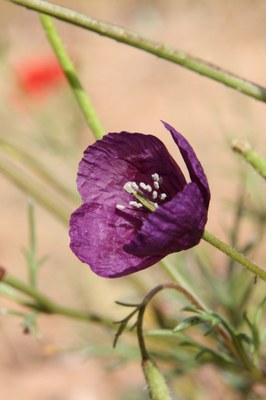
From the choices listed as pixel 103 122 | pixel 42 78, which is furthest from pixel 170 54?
pixel 103 122

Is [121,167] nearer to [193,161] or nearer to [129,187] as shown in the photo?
[129,187]

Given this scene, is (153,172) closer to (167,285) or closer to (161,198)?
(161,198)

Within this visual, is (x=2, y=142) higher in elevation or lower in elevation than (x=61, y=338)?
higher

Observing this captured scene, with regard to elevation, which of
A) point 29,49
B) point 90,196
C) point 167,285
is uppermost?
point 29,49

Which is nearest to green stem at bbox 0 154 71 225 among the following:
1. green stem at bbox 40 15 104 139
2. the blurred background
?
the blurred background

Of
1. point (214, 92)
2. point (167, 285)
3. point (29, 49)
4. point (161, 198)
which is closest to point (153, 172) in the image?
point (161, 198)
